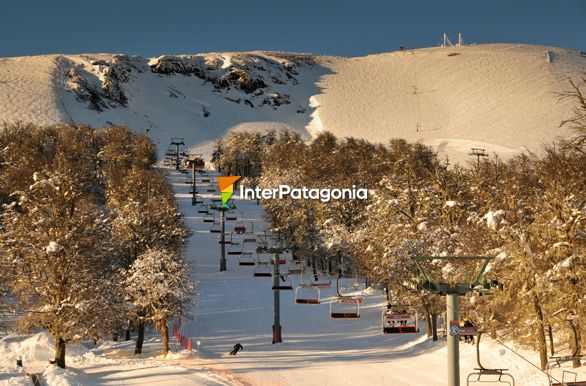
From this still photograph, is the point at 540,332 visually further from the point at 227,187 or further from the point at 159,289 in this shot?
the point at 227,187

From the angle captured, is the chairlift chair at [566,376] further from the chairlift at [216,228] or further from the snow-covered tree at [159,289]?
the chairlift at [216,228]

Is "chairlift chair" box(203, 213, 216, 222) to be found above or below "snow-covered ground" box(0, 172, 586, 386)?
above

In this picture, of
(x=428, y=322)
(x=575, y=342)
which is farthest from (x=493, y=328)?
(x=575, y=342)

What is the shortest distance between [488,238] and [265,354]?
1397cm

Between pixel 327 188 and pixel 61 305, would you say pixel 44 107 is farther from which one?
pixel 61 305

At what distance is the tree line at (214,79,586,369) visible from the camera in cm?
2614

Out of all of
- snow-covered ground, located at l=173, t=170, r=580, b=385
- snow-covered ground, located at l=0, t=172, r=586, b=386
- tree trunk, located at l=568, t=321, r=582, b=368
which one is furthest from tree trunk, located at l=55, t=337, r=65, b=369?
tree trunk, located at l=568, t=321, r=582, b=368

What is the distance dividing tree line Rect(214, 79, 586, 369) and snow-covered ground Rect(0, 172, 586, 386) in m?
2.47

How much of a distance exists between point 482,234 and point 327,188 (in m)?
32.9

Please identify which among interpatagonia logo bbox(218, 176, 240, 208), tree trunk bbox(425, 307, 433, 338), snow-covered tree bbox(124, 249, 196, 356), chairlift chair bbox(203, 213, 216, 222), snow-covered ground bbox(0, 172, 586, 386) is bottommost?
snow-covered ground bbox(0, 172, 586, 386)

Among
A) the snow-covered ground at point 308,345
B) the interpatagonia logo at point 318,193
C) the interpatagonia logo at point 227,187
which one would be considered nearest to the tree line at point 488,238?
the interpatagonia logo at point 318,193

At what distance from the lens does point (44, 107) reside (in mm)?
185000

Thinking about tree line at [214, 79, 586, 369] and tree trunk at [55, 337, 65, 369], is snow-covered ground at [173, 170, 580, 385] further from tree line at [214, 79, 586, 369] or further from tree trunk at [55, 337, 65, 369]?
tree trunk at [55, 337, 65, 369]

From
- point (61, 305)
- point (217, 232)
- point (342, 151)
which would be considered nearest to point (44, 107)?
point (342, 151)
